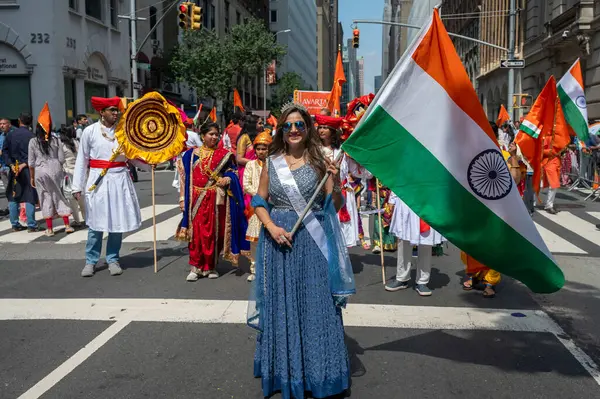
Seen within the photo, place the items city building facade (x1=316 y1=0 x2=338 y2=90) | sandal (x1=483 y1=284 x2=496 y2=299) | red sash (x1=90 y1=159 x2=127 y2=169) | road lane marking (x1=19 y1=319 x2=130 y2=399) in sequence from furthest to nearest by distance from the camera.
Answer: city building facade (x1=316 y1=0 x2=338 y2=90), red sash (x1=90 y1=159 x2=127 y2=169), sandal (x1=483 y1=284 x2=496 y2=299), road lane marking (x1=19 y1=319 x2=130 y2=399)

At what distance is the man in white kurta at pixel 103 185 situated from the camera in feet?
22.3

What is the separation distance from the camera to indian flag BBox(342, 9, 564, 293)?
3.87 metres

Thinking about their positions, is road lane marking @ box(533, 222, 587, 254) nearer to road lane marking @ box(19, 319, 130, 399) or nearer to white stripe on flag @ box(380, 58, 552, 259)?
white stripe on flag @ box(380, 58, 552, 259)

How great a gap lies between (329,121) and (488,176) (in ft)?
9.96

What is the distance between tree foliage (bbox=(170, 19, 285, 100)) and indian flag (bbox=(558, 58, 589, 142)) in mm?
28157

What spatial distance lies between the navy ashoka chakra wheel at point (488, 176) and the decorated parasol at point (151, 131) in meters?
4.22

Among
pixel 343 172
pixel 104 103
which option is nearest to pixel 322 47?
pixel 343 172

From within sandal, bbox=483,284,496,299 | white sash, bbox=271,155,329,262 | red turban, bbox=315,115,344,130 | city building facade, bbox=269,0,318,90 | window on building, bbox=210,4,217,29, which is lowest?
sandal, bbox=483,284,496,299

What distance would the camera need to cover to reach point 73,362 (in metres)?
4.28

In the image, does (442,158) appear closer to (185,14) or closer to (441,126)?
(441,126)

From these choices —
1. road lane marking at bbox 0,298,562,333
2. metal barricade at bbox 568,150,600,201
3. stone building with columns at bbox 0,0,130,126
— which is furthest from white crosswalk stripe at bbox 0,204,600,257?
stone building with columns at bbox 0,0,130,126

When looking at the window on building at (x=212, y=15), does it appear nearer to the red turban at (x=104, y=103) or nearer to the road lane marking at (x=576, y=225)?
the road lane marking at (x=576, y=225)

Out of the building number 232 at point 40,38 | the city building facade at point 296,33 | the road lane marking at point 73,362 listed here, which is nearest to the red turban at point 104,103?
the road lane marking at point 73,362

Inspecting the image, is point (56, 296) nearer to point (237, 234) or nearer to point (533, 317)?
point (237, 234)
